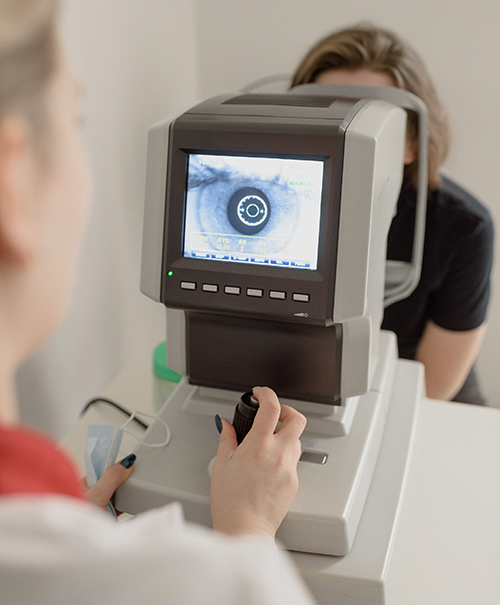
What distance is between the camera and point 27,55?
1.01 ft

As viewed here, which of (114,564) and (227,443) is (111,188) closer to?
(227,443)

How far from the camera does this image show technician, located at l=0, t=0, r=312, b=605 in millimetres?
296

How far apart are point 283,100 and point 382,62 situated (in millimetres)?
528

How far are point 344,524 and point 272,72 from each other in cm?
145

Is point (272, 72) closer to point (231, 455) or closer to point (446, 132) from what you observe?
point (446, 132)

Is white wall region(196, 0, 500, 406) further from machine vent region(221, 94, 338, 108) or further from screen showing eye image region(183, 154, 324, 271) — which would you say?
screen showing eye image region(183, 154, 324, 271)

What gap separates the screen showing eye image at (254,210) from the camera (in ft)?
2.20

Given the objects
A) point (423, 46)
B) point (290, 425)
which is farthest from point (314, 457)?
point (423, 46)

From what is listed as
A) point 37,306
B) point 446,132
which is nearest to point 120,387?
point 37,306

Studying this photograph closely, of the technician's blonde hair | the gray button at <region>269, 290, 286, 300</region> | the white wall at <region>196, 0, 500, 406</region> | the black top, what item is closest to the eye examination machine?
the gray button at <region>269, 290, 286, 300</region>

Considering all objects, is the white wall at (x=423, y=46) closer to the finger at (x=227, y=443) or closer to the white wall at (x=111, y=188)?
the white wall at (x=111, y=188)

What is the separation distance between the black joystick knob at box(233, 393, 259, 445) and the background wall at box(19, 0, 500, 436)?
1.93 ft

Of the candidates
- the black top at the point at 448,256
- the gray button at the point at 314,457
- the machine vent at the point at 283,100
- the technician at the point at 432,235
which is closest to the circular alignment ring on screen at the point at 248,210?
the machine vent at the point at 283,100

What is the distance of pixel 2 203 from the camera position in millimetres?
314
